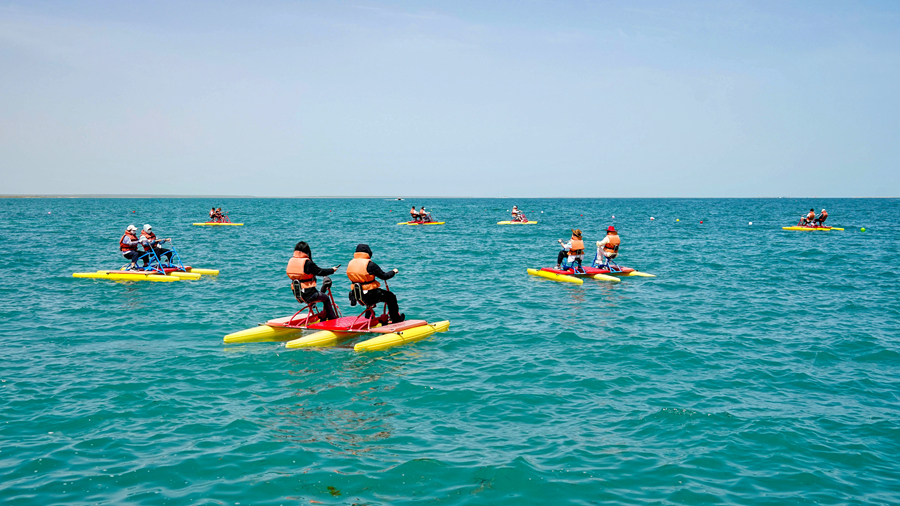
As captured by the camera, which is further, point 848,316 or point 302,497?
point 848,316

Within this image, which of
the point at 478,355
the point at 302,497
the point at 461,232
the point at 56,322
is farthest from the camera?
the point at 461,232

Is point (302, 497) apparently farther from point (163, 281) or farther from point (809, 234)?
point (809, 234)

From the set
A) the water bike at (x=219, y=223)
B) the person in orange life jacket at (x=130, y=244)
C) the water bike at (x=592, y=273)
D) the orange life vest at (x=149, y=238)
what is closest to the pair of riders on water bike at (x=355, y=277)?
the water bike at (x=592, y=273)

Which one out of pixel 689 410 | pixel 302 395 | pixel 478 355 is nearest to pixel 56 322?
pixel 302 395

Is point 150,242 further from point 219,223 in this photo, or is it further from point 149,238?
point 219,223

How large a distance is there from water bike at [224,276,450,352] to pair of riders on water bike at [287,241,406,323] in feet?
0.39

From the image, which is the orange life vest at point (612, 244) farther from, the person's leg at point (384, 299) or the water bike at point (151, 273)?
the water bike at point (151, 273)

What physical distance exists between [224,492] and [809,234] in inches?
2275

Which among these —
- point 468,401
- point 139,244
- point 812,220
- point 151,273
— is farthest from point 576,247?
point 812,220

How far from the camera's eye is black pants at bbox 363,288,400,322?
14977mm

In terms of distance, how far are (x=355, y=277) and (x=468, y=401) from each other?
4762mm

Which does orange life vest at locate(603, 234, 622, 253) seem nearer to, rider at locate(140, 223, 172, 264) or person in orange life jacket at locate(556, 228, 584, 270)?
person in orange life jacket at locate(556, 228, 584, 270)

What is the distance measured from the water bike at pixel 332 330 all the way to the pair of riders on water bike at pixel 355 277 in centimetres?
12

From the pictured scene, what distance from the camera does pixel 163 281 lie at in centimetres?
2506
